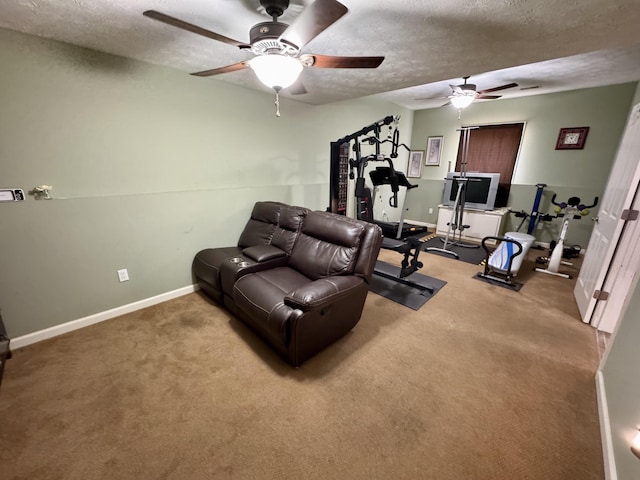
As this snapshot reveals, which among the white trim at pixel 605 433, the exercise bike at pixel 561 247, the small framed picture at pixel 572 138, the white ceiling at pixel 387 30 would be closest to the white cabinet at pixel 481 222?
the exercise bike at pixel 561 247

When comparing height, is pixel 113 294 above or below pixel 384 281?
above

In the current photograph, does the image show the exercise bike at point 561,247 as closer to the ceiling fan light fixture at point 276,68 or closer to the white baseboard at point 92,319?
the ceiling fan light fixture at point 276,68

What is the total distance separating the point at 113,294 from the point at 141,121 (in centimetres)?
159

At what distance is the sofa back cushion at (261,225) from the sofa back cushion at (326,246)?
460mm

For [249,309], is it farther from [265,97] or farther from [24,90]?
[265,97]

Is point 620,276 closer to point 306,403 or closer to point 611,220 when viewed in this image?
point 611,220

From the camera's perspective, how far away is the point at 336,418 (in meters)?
1.52

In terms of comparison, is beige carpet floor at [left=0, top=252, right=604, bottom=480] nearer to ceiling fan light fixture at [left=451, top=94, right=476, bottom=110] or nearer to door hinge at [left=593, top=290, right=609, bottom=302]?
door hinge at [left=593, top=290, right=609, bottom=302]

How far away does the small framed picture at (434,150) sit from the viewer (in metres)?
5.46

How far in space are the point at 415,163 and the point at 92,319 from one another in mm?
5996

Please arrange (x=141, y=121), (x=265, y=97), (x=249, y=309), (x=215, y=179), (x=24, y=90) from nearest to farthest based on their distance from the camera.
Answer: (x=24, y=90) < (x=249, y=309) < (x=141, y=121) < (x=215, y=179) < (x=265, y=97)

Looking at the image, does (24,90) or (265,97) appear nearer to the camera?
(24,90)

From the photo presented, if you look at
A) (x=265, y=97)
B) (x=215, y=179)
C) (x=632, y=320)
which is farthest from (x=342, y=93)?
(x=632, y=320)

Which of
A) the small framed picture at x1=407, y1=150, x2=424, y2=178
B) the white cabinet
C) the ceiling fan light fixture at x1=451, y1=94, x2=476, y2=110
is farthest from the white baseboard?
the small framed picture at x1=407, y1=150, x2=424, y2=178
